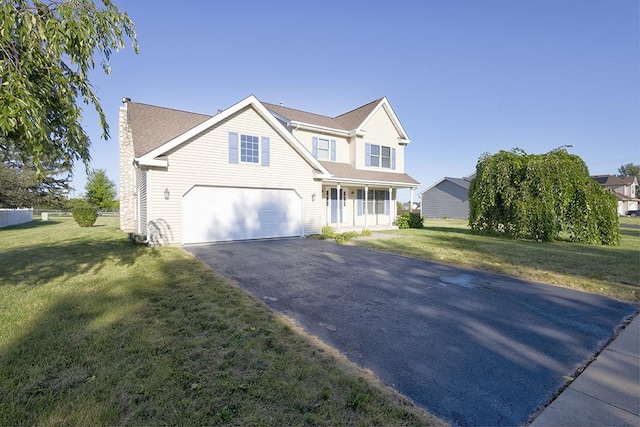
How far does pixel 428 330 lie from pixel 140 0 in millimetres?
10313

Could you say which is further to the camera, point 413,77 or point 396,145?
point 396,145

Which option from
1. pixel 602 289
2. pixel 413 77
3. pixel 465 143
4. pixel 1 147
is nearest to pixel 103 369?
pixel 1 147

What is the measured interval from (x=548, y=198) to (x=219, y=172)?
1453 centimetres

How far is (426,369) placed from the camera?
299cm

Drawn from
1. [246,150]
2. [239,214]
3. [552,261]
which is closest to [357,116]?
[246,150]

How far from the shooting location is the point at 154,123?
14.4 metres

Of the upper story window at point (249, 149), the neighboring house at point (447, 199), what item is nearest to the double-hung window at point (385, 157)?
the upper story window at point (249, 149)

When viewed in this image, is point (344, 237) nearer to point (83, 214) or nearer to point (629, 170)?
point (83, 214)

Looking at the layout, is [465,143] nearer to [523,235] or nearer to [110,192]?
[523,235]

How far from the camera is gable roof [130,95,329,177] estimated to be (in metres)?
10.3

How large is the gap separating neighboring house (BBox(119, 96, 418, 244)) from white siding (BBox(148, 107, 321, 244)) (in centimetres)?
4

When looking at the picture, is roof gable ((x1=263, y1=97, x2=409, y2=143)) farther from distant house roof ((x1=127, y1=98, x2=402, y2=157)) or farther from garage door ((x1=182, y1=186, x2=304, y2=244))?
garage door ((x1=182, y1=186, x2=304, y2=244))

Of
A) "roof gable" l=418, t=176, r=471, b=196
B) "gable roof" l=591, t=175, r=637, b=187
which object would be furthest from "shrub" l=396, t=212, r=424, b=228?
"gable roof" l=591, t=175, r=637, b=187

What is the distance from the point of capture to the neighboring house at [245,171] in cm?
1098
